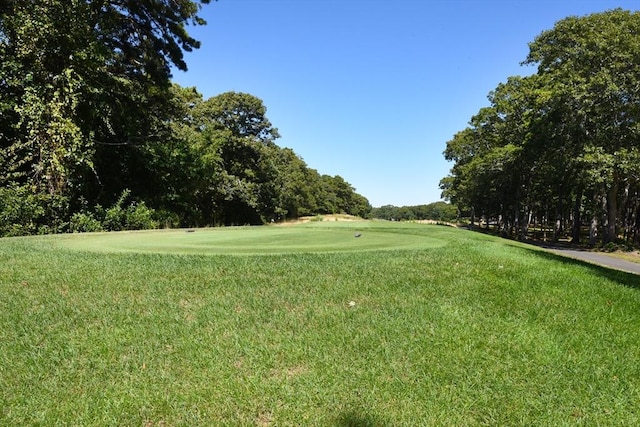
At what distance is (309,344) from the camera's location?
3617 mm

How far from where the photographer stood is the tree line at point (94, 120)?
13953 millimetres

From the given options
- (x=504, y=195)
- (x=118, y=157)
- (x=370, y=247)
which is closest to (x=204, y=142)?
(x=118, y=157)

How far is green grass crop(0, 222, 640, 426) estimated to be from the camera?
2.71m

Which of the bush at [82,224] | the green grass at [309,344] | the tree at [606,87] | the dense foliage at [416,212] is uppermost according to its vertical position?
the tree at [606,87]

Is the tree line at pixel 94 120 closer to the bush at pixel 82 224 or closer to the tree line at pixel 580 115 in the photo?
the bush at pixel 82 224

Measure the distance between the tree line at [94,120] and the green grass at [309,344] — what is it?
968 cm

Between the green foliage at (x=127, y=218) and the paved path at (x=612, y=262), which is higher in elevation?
the green foliage at (x=127, y=218)

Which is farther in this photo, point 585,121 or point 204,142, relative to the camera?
point 204,142

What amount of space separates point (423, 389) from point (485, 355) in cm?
89

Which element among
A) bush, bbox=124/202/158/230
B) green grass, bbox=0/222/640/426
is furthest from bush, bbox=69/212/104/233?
green grass, bbox=0/222/640/426

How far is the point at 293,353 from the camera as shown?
11.3 ft

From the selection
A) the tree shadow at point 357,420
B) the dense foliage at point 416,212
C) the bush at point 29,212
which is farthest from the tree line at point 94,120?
the dense foliage at point 416,212

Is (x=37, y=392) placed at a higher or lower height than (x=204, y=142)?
lower

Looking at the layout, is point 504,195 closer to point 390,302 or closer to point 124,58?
point 124,58
